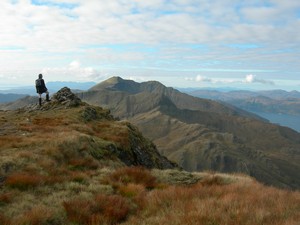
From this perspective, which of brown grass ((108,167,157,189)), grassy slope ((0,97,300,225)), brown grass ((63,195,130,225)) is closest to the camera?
grassy slope ((0,97,300,225))

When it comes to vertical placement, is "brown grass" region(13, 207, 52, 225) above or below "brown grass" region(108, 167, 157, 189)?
above

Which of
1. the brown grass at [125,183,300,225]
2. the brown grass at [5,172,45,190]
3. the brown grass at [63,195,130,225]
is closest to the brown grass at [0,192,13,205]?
the brown grass at [5,172,45,190]

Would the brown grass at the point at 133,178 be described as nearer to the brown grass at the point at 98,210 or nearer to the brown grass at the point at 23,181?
the brown grass at the point at 98,210

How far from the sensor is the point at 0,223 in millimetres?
8367

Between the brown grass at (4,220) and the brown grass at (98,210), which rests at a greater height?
the brown grass at (4,220)

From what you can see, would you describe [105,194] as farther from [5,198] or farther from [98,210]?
[5,198]

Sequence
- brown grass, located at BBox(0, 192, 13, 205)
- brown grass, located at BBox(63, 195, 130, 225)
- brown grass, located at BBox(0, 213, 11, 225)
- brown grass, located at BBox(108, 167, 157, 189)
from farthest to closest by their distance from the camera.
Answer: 1. brown grass, located at BBox(108, 167, 157, 189)
2. brown grass, located at BBox(0, 192, 13, 205)
3. brown grass, located at BBox(63, 195, 130, 225)
4. brown grass, located at BBox(0, 213, 11, 225)

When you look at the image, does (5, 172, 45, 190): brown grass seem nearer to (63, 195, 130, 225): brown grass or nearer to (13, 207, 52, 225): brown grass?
(63, 195, 130, 225): brown grass

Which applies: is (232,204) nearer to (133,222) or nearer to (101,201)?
(133,222)

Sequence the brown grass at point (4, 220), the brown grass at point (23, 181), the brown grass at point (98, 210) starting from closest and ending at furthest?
1. the brown grass at point (4, 220)
2. the brown grass at point (98, 210)
3. the brown grass at point (23, 181)

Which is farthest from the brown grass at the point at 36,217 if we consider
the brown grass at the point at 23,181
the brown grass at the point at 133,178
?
the brown grass at the point at 133,178

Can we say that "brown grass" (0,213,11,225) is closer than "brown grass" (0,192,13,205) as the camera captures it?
Yes

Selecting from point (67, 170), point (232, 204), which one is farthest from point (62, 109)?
point (232, 204)

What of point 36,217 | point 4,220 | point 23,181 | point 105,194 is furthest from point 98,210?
point 23,181
